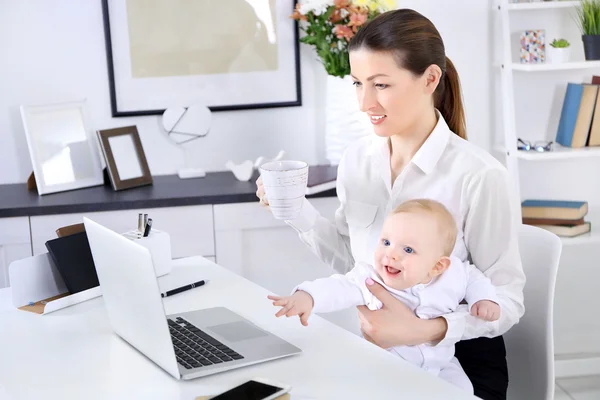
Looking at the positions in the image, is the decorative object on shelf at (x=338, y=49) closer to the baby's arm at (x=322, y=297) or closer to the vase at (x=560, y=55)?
the vase at (x=560, y=55)

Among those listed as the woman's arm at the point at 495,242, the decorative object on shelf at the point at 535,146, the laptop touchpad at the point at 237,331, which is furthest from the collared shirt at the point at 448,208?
the decorative object on shelf at the point at 535,146

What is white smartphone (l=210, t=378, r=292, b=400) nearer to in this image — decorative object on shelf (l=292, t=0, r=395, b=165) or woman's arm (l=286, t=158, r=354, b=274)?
woman's arm (l=286, t=158, r=354, b=274)

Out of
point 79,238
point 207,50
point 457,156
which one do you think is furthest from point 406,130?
point 207,50

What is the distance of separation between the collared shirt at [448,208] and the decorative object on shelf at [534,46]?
1208 millimetres

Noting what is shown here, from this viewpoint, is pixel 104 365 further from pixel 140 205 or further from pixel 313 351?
pixel 140 205

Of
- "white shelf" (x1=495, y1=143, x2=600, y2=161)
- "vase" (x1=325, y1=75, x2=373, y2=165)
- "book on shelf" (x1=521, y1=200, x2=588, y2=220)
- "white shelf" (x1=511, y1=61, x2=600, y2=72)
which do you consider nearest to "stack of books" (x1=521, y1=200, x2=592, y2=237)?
"book on shelf" (x1=521, y1=200, x2=588, y2=220)

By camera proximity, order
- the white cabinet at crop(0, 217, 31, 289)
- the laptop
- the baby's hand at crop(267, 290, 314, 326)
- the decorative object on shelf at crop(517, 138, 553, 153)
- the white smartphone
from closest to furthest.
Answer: the white smartphone → the laptop → the baby's hand at crop(267, 290, 314, 326) → the white cabinet at crop(0, 217, 31, 289) → the decorative object on shelf at crop(517, 138, 553, 153)

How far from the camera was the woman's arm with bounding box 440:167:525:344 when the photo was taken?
6.23 ft

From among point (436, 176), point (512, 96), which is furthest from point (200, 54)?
point (436, 176)

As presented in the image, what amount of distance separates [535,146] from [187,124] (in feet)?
4.47

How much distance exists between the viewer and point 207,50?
3.28 metres

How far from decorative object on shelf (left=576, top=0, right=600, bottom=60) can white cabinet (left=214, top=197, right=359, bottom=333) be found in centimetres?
115

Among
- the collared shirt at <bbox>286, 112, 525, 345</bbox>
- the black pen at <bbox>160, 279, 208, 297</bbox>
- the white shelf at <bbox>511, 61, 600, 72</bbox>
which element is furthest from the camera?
the white shelf at <bbox>511, 61, 600, 72</bbox>

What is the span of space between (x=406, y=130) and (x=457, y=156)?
0.15 m
